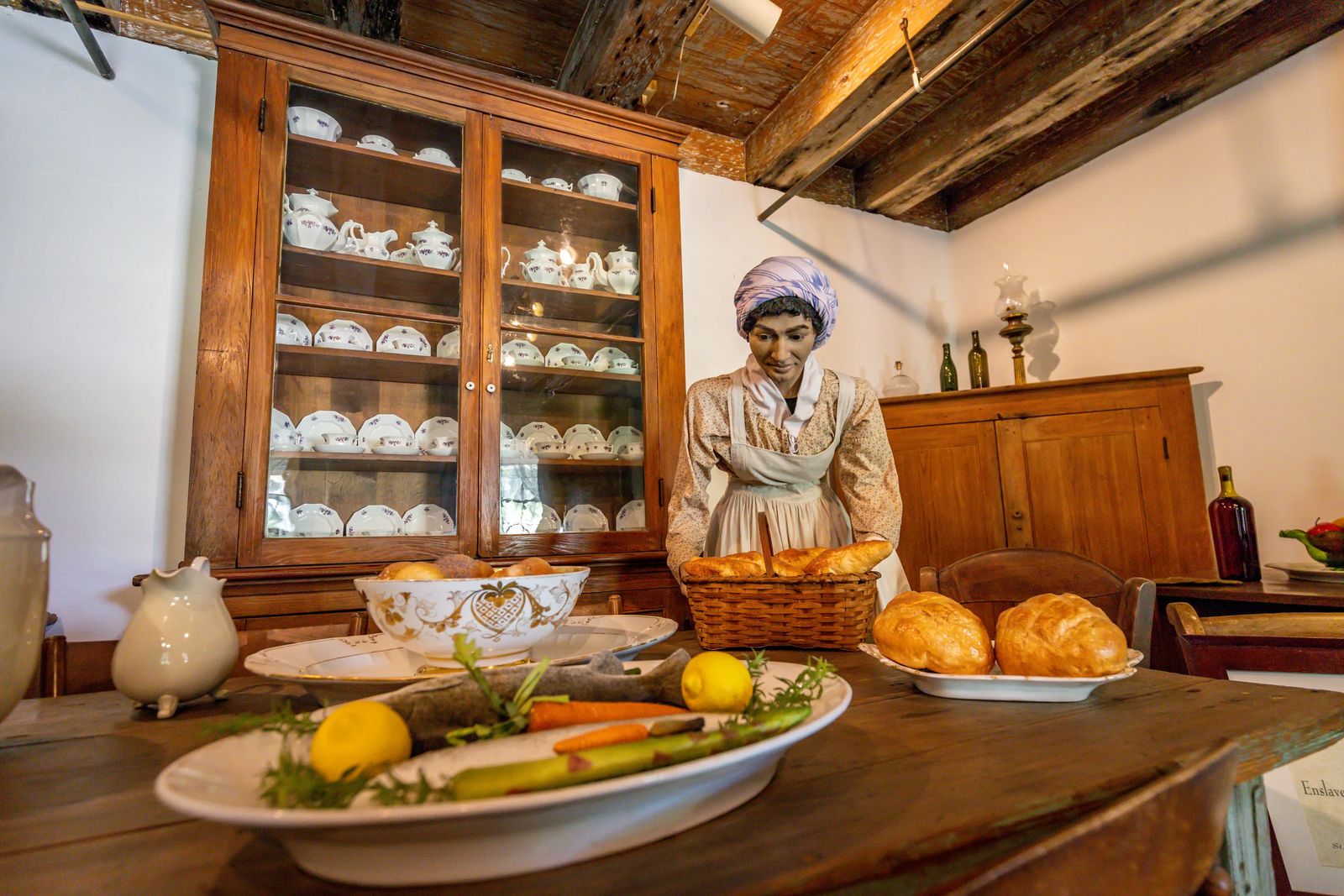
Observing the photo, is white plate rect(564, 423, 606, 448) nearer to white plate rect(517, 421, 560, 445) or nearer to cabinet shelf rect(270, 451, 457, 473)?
white plate rect(517, 421, 560, 445)

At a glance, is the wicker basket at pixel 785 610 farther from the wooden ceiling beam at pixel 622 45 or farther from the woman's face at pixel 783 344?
the wooden ceiling beam at pixel 622 45

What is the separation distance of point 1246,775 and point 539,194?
7.13ft

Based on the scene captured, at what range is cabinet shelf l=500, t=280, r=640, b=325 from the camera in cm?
207

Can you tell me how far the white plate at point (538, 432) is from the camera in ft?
6.76

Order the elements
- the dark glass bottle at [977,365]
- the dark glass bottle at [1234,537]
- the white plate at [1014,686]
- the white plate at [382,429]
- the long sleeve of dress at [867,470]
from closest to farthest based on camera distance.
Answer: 1. the white plate at [1014,686]
2. the long sleeve of dress at [867,470]
3. the white plate at [382,429]
4. the dark glass bottle at [1234,537]
5. the dark glass bottle at [977,365]

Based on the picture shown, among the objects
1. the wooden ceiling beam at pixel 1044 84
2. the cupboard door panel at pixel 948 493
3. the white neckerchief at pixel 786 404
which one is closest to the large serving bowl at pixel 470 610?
the white neckerchief at pixel 786 404

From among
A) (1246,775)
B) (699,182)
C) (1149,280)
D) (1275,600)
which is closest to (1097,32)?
(1149,280)

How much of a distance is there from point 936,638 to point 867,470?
0.96 m

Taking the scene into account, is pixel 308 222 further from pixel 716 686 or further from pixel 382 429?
pixel 716 686

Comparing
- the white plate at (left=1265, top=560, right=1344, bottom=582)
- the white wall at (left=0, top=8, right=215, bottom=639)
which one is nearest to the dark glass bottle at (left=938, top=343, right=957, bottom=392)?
the white plate at (left=1265, top=560, right=1344, bottom=582)

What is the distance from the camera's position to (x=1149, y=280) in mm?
2576

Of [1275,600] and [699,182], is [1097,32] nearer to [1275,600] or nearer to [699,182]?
[699,182]

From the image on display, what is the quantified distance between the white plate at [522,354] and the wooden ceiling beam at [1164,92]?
Answer: 2.46m

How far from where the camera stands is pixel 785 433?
1646mm
